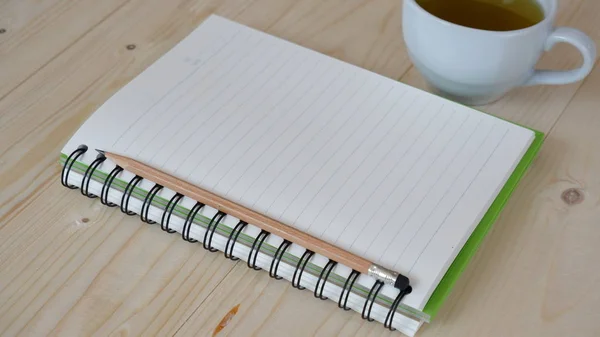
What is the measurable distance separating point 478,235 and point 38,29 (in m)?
0.57

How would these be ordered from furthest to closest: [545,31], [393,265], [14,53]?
[14,53]
[545,31]
[393,265]

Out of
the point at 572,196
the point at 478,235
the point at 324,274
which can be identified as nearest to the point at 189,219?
the point at 324,274

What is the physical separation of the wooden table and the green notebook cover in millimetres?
23

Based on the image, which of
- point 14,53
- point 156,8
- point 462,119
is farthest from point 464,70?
point 14,53

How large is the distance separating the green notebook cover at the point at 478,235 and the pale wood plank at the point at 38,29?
0.51 meters

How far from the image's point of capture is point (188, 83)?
0.87m

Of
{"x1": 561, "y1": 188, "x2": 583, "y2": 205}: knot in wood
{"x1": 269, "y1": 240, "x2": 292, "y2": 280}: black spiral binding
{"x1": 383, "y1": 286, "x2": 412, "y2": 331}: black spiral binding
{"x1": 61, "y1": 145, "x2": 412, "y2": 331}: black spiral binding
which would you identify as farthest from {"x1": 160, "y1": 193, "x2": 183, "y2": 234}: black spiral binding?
{"x1": 561, "y1": 188, "x2": 583, "y2": 205}: knot in wood

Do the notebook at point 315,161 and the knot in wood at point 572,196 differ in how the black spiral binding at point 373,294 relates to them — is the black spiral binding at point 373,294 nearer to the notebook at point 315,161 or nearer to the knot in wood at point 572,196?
the notebook at point 315,161

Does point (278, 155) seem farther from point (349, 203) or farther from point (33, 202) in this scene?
point (33, 202)

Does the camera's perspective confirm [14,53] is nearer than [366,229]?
No

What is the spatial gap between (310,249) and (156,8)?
0.44 metres

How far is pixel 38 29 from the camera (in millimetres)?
994

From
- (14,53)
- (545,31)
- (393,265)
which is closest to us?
(393,265)

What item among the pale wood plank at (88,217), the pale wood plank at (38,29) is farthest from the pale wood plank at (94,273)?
the pale wood plank at (38,29)
